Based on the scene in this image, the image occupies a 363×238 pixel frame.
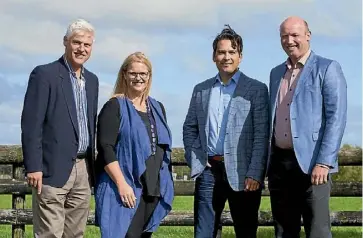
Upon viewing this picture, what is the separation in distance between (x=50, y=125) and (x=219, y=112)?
116 centimetres

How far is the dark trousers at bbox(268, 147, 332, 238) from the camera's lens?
5.07 metres

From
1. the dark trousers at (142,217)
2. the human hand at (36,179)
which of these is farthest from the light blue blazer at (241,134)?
the human hand at (36,179)

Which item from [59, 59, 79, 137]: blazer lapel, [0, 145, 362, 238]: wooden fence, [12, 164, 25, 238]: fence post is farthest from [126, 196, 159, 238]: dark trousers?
[12, 164, 25, 238]: fence post

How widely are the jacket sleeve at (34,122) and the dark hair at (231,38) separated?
47.4 inches

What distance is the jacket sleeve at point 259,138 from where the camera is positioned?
16.9 ft

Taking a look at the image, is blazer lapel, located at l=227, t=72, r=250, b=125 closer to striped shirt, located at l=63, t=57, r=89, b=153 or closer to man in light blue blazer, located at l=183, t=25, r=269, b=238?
man in light blue blazer, located at l=183, t=25, r=269, b=238

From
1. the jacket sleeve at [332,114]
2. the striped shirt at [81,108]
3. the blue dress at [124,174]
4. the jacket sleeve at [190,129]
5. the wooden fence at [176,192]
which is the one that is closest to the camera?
the jacket sleeve at [332,114]

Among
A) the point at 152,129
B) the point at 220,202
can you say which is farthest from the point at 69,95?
the point at 220,202

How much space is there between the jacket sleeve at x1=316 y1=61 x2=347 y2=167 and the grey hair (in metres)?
1.63

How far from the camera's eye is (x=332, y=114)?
494cm

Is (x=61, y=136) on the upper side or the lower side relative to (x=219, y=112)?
lower

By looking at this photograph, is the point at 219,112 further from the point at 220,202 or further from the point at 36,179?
the point at 36,179

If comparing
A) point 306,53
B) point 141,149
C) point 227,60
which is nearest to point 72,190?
point 141,149

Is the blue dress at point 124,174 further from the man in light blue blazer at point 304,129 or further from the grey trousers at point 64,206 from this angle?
the man in light blue blazer at point 304,129
